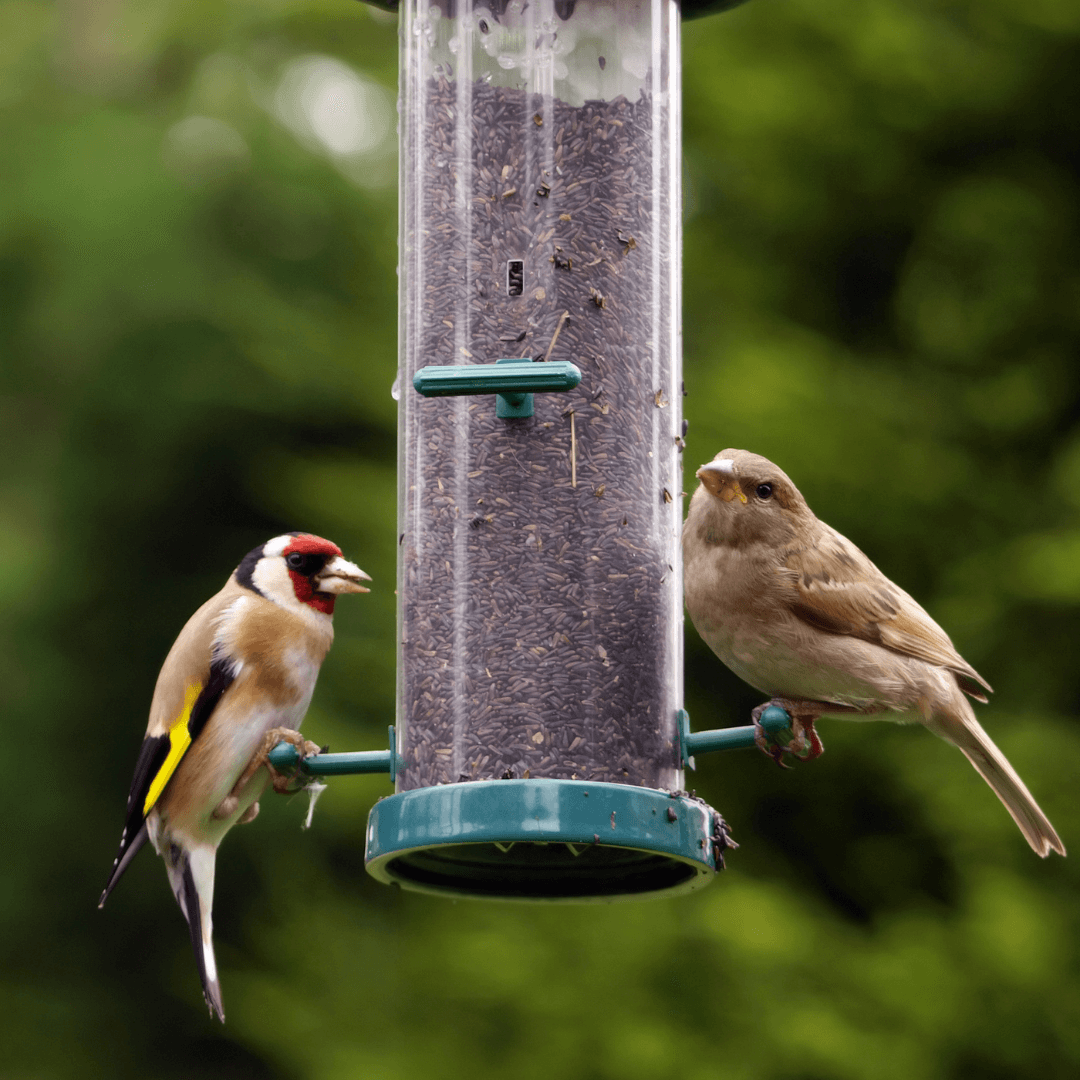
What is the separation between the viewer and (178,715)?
5.68 m

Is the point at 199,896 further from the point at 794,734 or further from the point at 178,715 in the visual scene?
the point at 794,734

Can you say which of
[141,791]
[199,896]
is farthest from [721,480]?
[199,896]

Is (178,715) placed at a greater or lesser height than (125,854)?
greater

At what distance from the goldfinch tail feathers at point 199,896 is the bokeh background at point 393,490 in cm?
162

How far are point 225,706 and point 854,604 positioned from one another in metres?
2.00

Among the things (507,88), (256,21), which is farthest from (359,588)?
(256,21)

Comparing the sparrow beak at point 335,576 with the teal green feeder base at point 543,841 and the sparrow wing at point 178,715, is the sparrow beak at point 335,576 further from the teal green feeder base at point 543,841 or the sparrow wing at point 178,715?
the teal green feeder base at point 543,841

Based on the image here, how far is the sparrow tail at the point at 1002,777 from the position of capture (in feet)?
17.6

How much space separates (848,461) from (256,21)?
4.40 meters

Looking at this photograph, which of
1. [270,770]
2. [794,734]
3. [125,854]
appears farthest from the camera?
[270,770]

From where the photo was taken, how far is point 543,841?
416 cm

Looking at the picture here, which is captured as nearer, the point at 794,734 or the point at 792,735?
the point at 792,735

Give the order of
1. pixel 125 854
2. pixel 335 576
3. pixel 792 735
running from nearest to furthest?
1. pixel 792 735
2. pixel 125 854
3. pixel 335 576

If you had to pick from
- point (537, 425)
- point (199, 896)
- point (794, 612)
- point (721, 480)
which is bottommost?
point (199, 896)
